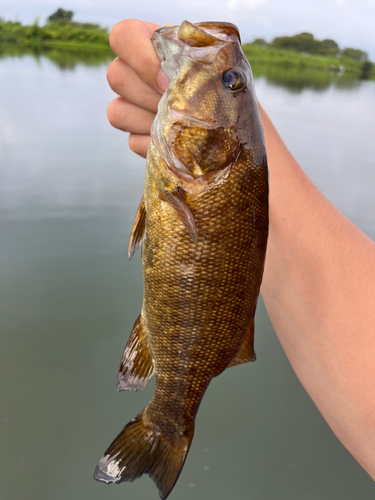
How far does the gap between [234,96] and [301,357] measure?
118 centimetres

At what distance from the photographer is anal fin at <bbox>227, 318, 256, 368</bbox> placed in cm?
125

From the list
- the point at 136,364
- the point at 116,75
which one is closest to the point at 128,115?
the point at 116,75

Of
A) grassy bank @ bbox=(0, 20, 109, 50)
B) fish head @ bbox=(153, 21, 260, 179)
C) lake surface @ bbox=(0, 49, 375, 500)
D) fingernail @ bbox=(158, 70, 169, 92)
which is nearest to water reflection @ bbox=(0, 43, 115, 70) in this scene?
grassy bank @ bbox=(0, 20, 109, 50)

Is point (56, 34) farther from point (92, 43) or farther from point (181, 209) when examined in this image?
point (181, 209)

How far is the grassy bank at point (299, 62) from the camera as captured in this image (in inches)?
1467

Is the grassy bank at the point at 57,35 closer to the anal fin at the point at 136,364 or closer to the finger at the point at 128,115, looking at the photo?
the finger at the point at 128,115

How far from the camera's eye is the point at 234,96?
1133 millimetres

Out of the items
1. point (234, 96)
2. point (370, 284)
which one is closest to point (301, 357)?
point (370, 284)

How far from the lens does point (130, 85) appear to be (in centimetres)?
137

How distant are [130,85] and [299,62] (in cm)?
4431

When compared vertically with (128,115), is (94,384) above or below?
below

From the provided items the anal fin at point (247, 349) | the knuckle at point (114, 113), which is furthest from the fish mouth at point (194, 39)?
the anal fin at point (247, 349)

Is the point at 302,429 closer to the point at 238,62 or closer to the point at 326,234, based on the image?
the point at 326,234

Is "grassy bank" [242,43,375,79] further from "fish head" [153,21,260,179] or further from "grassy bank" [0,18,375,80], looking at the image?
"fish head" [153,21,260,179]
